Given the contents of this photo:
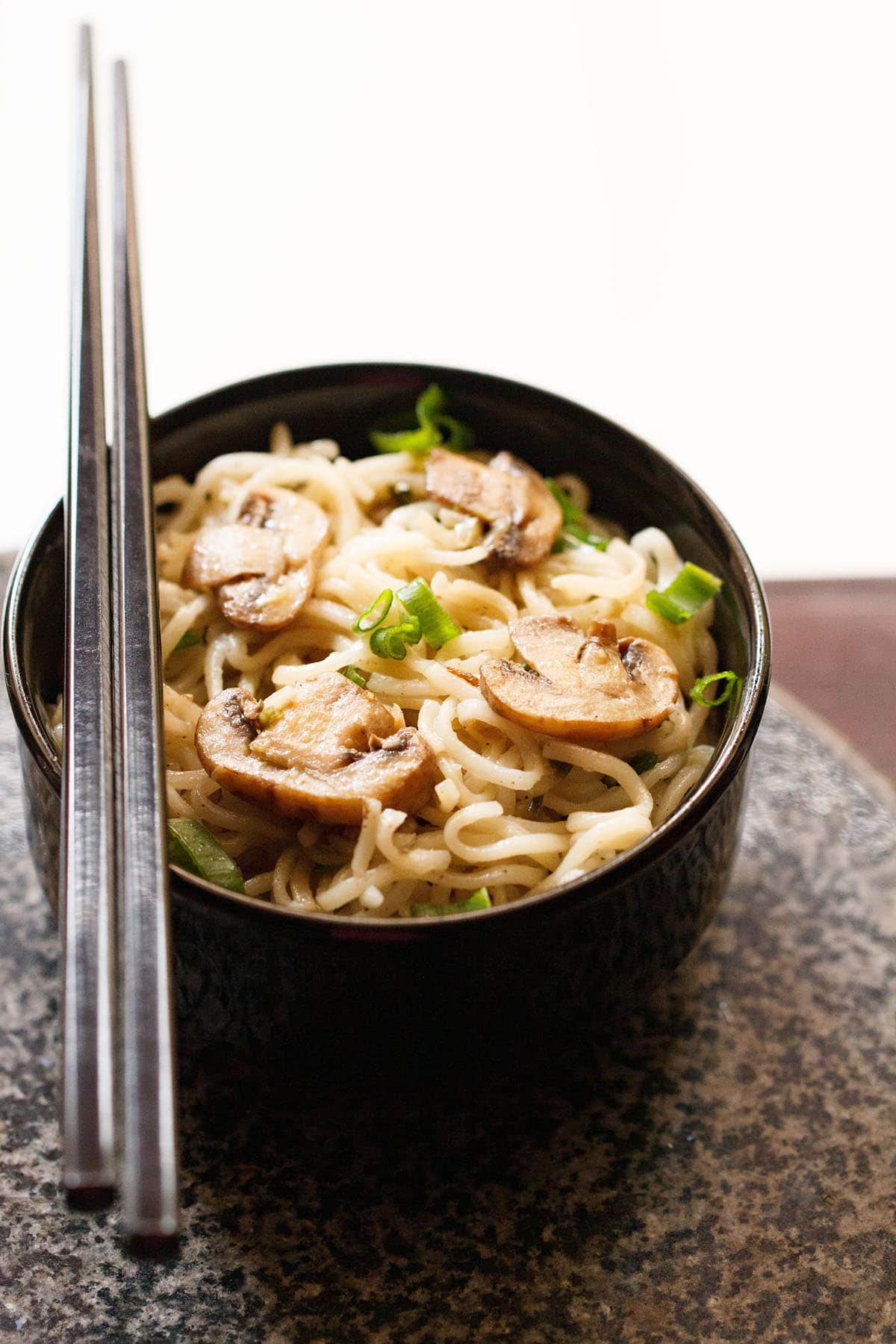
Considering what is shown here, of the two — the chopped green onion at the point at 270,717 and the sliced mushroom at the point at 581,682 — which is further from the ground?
the sliced mushroom at the point at 581,682

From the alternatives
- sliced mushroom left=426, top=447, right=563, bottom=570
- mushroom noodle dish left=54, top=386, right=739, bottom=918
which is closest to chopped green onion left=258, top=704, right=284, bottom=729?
mushroom noodle dish left=54, top=386, right=739, bottom=918

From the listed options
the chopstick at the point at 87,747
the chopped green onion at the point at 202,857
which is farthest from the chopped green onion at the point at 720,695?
the chopstick at the point at 87,747

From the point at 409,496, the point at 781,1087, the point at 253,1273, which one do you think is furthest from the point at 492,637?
the point at 253,1273

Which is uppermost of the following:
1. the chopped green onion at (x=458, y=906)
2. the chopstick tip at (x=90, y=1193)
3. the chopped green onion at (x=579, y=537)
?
the chopped green onion at (x=579, y=537)

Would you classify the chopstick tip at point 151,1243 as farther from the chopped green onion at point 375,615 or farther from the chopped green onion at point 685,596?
the chopped green onion at point 685,596

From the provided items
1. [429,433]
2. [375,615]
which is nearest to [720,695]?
[375,615]

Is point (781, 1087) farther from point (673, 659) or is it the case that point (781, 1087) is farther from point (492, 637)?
point (492, 637)

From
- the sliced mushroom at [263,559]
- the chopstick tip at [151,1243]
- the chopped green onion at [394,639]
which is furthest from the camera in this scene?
the sliced mushroom at [263,559]
